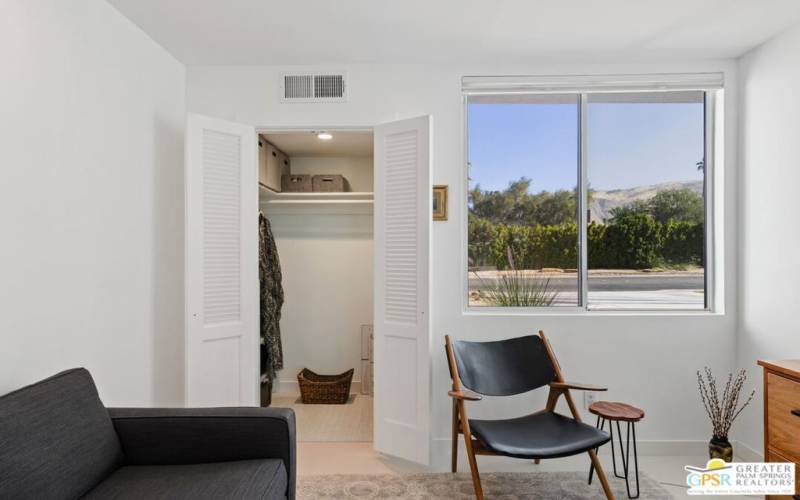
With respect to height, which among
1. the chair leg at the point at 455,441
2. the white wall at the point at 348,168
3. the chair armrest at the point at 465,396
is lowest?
the chair leg at the point at 455,441

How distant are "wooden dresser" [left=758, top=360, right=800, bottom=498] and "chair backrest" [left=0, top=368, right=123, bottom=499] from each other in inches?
117

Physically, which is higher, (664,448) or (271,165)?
(271,165)

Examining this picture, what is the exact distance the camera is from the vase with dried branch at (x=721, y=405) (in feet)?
9.07

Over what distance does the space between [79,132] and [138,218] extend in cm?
61

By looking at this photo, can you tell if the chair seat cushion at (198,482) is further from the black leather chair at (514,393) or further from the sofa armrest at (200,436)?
the black leather chair at (514,393)

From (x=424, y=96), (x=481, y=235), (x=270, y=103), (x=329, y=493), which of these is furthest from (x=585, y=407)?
(x=270, y=103)

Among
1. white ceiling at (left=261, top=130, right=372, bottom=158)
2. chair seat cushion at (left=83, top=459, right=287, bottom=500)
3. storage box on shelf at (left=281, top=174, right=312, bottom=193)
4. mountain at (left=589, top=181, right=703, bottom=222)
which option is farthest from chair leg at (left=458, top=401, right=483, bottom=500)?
storage box on shelf at (left=281, top=174, right=312, bottom=193)

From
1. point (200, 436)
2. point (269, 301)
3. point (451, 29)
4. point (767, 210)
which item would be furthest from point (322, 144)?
point (767, 210)

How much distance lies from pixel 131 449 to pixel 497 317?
2.23 meters

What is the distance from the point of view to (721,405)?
10.2ft

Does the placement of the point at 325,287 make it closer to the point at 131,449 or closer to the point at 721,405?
the point at 131,449

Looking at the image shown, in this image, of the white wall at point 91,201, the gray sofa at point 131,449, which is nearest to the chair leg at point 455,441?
the gray sofa at point 131,449

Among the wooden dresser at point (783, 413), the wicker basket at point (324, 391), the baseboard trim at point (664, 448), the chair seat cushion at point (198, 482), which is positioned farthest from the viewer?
the wicker basket at point (324, 391)

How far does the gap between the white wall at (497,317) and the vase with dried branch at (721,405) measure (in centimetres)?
7
